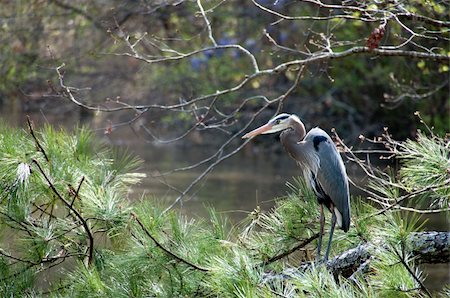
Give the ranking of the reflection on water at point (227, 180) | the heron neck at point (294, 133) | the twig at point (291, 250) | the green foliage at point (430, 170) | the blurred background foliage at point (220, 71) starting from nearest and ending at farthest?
1. the green foliage at point (430, 170)
2. the twig at point (291, 250)
3. the heron neck at point (294, 133)
4. the reflection on water at point (227, 180)
5. the blurred background foliage at point (220, 71)

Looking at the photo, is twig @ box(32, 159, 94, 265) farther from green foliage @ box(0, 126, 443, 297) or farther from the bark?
the bark

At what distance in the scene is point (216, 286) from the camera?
121 inches

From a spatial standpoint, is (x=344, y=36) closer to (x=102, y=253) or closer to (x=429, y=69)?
(x=429, y=69)

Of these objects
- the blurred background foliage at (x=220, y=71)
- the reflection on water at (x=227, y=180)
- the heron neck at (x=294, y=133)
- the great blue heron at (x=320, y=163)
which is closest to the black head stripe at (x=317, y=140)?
the great blue heron at (x=320, y=163)

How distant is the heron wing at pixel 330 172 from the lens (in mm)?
4086

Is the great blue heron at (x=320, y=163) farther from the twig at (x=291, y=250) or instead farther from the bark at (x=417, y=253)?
the bark at (x=417, y=253)

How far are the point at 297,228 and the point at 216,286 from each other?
976 millimetres

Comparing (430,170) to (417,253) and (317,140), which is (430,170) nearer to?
(417,253)

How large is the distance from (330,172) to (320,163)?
3.0 inches

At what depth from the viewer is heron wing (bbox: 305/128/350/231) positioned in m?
4.09

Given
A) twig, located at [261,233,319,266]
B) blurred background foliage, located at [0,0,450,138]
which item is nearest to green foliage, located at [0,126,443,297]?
twig, located at [261,233,319,266]

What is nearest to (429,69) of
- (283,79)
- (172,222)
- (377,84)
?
(377,84)

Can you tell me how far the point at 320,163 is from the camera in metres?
4.24

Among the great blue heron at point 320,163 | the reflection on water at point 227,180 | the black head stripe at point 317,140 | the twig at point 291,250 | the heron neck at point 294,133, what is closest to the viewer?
the twig at point 291,250
